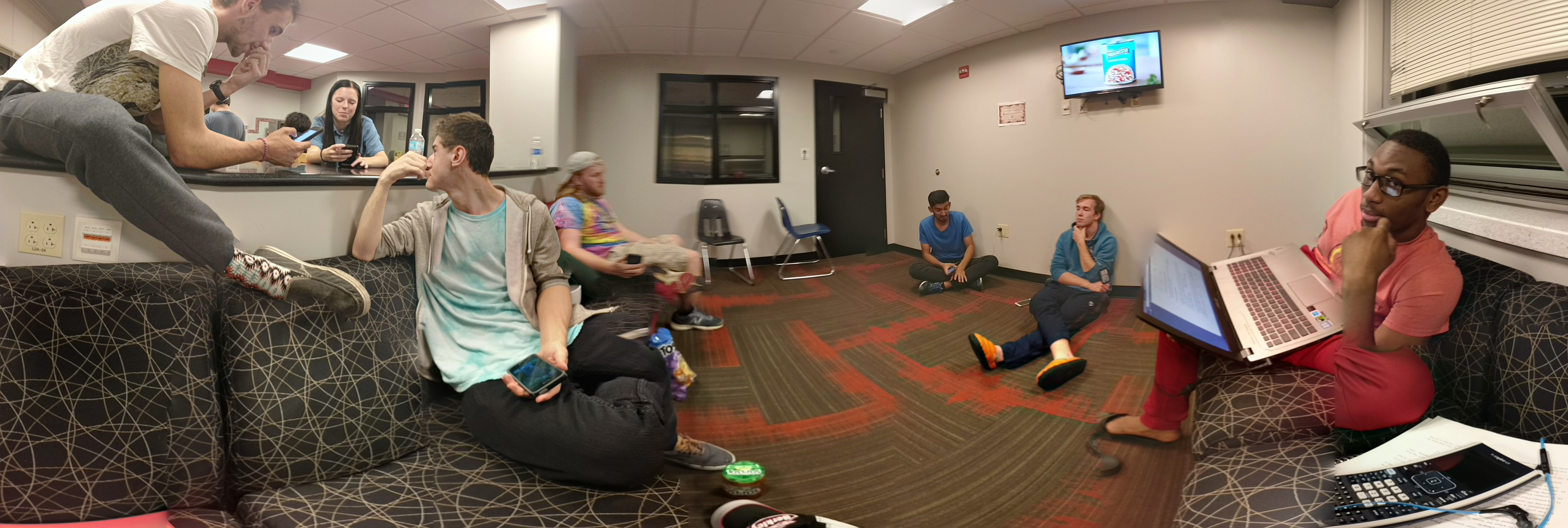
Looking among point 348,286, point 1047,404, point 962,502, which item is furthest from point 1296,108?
point 348,286

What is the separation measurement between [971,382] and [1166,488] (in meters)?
0.20

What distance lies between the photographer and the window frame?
70cm

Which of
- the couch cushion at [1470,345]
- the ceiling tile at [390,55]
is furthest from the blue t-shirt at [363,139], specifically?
the couch cushion at [1470,345]

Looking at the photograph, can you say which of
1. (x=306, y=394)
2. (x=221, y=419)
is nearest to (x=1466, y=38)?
(x=306, y=394)

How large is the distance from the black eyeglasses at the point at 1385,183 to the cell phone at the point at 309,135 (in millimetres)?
1486

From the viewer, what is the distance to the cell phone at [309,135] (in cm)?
90

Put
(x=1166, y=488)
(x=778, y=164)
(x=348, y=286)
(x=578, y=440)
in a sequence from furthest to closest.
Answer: (x=348, y=286) < (x=578, y=440) < (x=778, y=164) < (x=1166, y=488)

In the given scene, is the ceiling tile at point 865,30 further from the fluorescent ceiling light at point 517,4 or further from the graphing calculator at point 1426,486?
the graphing calculator at point 1426,486

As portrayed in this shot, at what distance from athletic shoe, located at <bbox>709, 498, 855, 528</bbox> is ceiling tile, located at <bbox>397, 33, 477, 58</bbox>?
0.86 meters

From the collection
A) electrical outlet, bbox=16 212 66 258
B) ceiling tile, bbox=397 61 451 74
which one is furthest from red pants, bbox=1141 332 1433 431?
electrical outlet, bbox=16 212 66 258

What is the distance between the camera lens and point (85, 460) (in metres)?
0.96

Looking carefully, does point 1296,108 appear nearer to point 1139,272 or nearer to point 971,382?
point 1139,272

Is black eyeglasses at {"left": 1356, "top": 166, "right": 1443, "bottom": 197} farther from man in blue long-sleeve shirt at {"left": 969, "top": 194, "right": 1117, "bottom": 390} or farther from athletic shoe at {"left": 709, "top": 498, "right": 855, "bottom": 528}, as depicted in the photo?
athletic shoe at {"left": 709, "top": 498, "right": 855, "bottom": 528}

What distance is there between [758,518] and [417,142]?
0.93 metres
